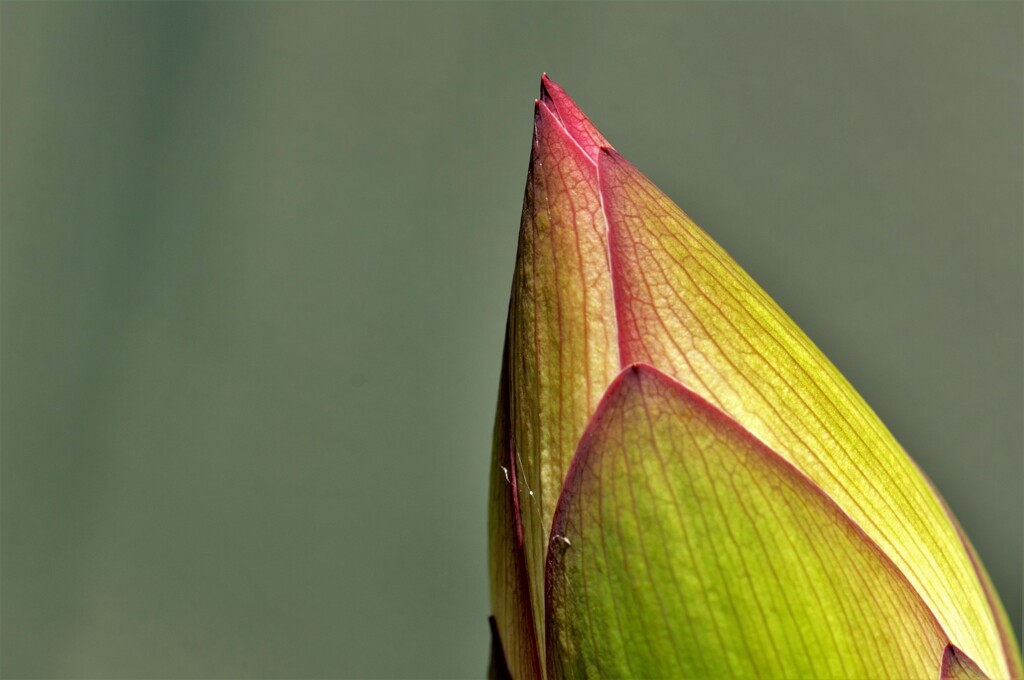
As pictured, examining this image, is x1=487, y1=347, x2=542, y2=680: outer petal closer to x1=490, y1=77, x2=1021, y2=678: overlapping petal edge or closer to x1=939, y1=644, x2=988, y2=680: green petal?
x1=490, y1=77, x2=1021, y2=678: overlapping petal edge

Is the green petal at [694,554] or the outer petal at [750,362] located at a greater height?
the outer petal at [750,362]

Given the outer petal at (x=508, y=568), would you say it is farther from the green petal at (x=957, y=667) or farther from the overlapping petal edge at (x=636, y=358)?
the green petal at (x=957, y=667)


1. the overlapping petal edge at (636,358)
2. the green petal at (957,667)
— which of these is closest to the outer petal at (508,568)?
the overlapping petal edge at (636,358)

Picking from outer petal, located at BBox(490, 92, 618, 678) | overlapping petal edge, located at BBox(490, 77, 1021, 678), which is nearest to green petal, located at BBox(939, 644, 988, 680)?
overlapping petal edge, located at BBox(490, 77, 1021, 678)

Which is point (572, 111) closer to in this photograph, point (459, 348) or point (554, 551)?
point (554, 551)

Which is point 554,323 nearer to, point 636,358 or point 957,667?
point 636,358

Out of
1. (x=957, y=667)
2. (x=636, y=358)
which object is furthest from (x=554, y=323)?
(x=957, y=667)

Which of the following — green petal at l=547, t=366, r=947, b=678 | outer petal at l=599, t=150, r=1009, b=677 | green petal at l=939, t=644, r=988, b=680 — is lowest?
green petal at l=939, t=644, r=988, b=680
